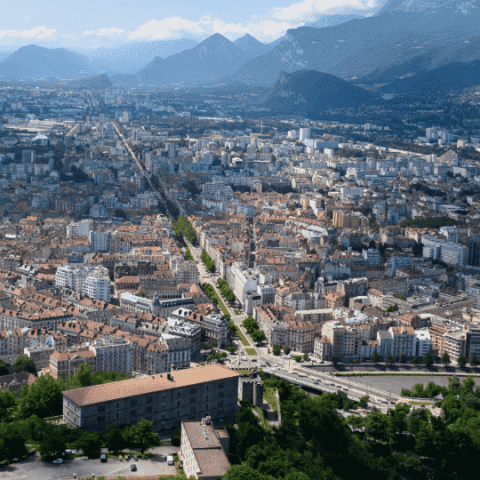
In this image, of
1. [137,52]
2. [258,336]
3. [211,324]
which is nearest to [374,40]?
[137,52]

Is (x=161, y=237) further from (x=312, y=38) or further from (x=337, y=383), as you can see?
(x=312, y=38)

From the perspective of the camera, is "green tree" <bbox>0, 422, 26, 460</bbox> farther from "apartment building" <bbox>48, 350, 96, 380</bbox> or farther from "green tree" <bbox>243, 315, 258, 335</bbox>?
"green tree" <bbox>243, 315, 258, 335</bbox>

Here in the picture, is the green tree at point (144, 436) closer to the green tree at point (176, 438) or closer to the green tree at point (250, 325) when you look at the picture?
the green tree at point (176, 438)

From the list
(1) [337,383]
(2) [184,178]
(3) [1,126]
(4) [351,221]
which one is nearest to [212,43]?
(3) [1,126]

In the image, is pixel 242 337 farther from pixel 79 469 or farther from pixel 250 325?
pixel 79 469

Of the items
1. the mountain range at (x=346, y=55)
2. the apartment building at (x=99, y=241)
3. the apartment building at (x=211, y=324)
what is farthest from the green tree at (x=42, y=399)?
the mountain range at (x=346, y=55)
